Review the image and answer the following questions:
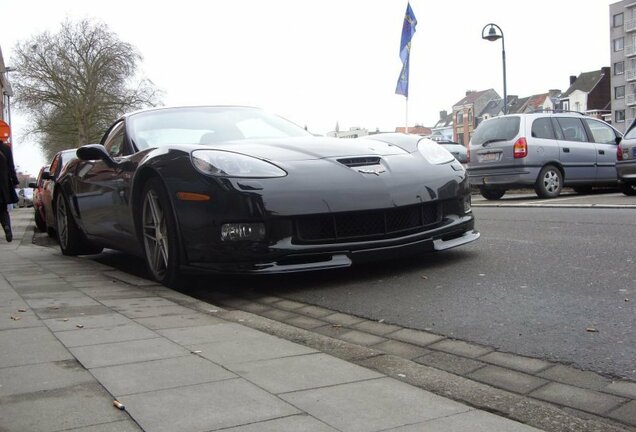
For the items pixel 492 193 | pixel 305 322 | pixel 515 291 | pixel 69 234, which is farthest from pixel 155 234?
pixel 492 193

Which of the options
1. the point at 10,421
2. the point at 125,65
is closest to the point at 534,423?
the point at 10,421

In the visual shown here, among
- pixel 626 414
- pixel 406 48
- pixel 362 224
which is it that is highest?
pixel 406 48

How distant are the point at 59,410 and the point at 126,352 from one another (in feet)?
2.45

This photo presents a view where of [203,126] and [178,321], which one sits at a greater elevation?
[203,126]

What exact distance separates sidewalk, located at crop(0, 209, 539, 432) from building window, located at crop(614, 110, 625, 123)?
87.9m

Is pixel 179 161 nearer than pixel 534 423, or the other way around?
pixel 534 423

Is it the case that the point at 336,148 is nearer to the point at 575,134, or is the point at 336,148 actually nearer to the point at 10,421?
the point at 10,421

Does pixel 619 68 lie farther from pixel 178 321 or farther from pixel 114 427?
pixel 114 427

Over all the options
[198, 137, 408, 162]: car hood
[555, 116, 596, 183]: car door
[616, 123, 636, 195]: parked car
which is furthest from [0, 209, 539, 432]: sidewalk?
[555, 116, 596, 183]: car door

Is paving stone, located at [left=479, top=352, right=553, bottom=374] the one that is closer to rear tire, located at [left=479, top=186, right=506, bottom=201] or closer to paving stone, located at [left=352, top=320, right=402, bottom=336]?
paving stone, located at [left=352, top=320, right=402, bottom=336]

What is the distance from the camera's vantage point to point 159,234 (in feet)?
15.7

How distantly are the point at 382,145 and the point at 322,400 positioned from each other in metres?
3.03

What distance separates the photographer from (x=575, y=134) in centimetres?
1262

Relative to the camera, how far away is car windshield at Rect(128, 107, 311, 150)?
5.28m
